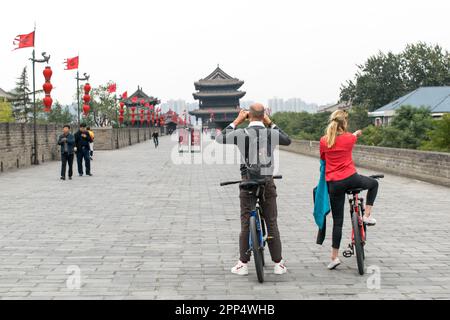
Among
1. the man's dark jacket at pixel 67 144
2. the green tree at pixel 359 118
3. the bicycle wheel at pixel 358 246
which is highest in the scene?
the green tree at pixel 359 118

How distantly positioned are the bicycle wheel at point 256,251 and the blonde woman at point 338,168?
0.84 m

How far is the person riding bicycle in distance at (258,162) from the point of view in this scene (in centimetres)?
520

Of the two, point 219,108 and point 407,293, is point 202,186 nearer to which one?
point 407,293

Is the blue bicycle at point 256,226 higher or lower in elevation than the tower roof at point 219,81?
lower

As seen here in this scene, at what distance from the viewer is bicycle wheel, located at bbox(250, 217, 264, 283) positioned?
4973 millimetres

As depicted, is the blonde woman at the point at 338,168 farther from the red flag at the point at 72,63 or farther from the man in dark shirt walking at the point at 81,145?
the red flag at the point at 72,63

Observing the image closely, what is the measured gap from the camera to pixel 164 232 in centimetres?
763

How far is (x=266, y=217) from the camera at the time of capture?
5285 mm

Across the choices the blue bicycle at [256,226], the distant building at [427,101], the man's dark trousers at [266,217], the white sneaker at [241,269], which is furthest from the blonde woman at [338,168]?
the distant building at [427,101]

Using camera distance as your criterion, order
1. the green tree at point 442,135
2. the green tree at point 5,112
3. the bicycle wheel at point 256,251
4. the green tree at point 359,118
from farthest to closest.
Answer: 1. the green tree at point 5,112
2. the green tree at point 359,118
3. the green tree at point 442,135
4. the bicycle wheel at point 256,251

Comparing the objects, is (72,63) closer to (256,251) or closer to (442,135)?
(442,135)

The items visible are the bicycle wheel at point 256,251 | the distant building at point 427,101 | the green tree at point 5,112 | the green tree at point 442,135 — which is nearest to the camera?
the bicycle wheel at point 256,251

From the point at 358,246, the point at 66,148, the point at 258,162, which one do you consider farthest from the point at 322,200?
the point at 66,148

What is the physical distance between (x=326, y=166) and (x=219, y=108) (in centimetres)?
9097
